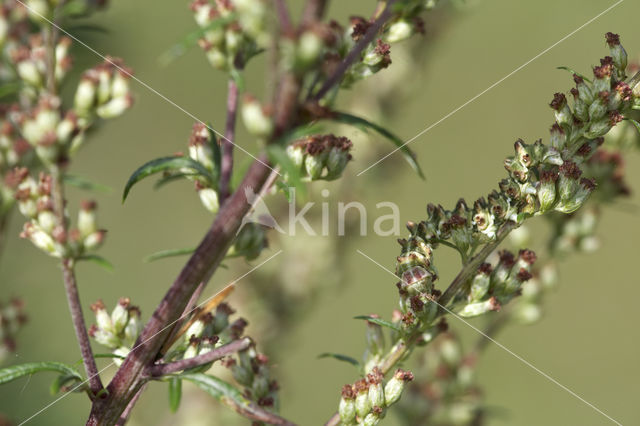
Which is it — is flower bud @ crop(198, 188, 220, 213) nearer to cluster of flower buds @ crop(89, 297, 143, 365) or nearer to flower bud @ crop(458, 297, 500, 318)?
cluster of flower buds @ crop(89, 297, 143, 365)

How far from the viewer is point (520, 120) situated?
7270mm

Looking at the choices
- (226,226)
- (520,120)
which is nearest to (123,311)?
(226,226)

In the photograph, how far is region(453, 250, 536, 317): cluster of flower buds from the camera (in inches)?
68.4

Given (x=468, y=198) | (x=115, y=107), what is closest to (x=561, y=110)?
(x=115, y=107)

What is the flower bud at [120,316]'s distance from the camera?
1.64 metres

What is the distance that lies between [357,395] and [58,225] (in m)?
0.89

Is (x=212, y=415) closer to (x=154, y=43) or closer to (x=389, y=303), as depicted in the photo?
(x=389, y=303)

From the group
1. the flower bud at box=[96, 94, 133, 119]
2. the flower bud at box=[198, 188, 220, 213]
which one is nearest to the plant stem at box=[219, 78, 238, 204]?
the flower bud at box=[198, 188, 220, 213]

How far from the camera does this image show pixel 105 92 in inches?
72.4

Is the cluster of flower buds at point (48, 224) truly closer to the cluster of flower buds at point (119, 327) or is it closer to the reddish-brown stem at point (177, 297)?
the cluster of flower buds at point (119, 327)

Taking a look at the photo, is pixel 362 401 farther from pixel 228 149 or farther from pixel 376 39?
pixel 376 39

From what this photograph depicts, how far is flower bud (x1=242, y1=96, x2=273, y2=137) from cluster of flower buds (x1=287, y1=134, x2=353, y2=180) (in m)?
0.48

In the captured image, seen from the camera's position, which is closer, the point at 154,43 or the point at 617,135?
the point at 617,135

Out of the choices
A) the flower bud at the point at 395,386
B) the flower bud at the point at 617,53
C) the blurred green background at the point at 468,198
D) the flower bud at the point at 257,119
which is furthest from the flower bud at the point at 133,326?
the blurred green background at the point at 468,198
